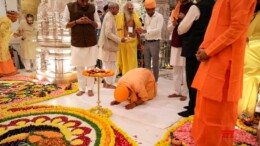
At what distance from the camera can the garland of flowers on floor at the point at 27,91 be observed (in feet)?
12.6

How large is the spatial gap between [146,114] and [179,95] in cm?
113

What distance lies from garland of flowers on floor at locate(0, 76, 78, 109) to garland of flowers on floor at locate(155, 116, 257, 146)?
238 cm

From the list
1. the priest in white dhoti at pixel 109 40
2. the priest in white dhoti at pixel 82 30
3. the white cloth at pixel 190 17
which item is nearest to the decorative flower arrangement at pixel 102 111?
the priest in white dhoti at pixel 82 30

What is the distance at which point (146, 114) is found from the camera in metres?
3.36

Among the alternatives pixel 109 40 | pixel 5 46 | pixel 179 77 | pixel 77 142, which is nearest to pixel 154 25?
pixel 109 40

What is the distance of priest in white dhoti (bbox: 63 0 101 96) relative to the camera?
385 cm

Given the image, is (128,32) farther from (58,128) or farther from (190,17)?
(58,128)

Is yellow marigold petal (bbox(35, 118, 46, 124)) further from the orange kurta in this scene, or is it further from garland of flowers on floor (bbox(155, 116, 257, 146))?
garland of flowers on floor (bbox(155, 116, 257, 146))

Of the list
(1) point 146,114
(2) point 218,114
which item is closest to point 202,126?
(2) point 218,114

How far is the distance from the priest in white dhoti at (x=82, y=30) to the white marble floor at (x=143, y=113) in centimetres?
38

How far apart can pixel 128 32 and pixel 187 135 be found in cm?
312

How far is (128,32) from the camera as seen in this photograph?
203 inches

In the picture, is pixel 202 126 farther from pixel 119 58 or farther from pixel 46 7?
pixel 46 7

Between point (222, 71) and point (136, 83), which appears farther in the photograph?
point (136, 83)
